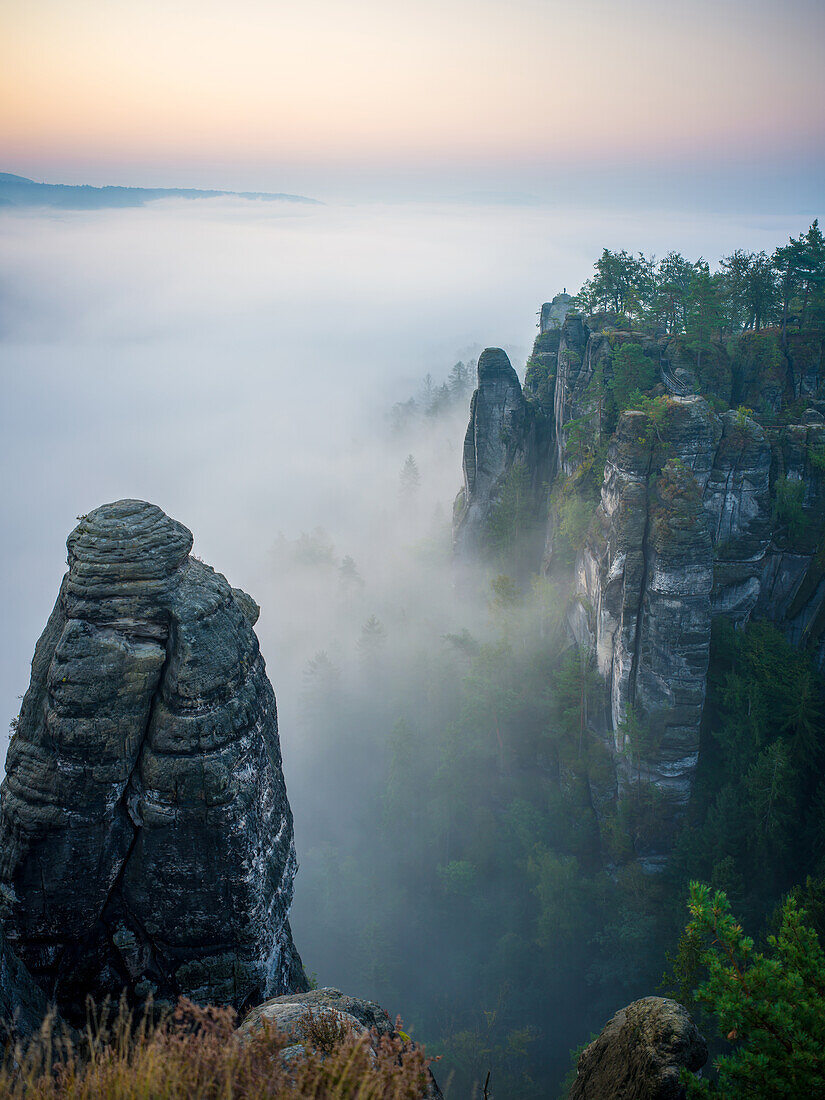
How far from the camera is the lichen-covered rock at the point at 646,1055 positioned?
923 centimetres

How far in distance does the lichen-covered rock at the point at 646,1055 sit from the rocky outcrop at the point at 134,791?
21.8 ft

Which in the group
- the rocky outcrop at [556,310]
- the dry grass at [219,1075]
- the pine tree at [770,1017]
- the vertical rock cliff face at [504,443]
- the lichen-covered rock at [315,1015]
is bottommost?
the pine tree at [770,1017]

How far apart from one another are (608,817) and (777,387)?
25.8 metres

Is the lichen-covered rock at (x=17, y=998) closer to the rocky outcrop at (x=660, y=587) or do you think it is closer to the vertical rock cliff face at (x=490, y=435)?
the rocky outcrop at (x=660, y=587)

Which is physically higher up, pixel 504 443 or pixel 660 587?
pixel 504 443

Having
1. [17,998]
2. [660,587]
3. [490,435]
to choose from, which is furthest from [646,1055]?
[490,435]

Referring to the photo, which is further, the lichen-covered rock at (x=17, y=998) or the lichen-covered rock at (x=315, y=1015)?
the lichen-covered rock at (x=17, y=998)

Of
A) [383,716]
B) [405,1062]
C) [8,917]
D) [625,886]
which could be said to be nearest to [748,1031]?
[405,1062]

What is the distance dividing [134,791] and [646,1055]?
9798mm

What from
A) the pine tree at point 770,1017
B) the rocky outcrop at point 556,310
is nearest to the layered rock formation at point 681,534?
the pine tree at point 770,1017

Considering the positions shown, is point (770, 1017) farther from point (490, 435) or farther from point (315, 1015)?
point (490, 435)

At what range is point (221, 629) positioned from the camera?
36.3ft

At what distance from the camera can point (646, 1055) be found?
9602 millimetres

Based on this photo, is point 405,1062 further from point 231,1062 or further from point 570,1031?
point 570,1031
